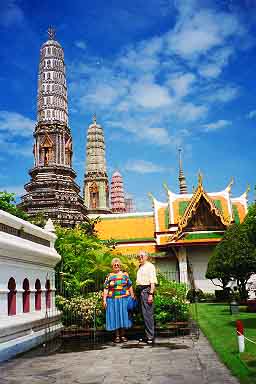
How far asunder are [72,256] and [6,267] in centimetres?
581

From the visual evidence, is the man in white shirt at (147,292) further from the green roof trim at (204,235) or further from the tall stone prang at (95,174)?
the tall stone prang at (95,174)

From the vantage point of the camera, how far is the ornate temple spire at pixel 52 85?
31.9 m

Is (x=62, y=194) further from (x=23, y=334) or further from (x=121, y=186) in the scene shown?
(x=121, y=186)

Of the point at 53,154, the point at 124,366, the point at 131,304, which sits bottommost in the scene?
the point at 124,366

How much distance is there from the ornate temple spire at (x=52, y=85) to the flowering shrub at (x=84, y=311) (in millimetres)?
22437

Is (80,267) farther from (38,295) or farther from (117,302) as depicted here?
(117,302)

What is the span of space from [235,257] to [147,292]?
10.8 m

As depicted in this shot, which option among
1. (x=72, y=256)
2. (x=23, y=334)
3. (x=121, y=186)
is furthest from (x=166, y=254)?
(x=121, y=186)

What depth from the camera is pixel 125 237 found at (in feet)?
111

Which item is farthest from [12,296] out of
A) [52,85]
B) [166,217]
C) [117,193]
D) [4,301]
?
[117,193]

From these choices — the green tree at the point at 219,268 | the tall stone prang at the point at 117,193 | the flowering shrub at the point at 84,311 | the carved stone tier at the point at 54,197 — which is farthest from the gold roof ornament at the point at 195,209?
the tall stone prang at the point at 117,193

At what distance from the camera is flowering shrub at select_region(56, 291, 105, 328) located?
9.71 meters

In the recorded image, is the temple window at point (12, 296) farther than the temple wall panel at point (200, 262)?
No

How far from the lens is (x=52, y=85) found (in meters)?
32.6
